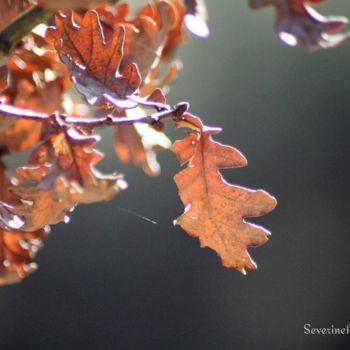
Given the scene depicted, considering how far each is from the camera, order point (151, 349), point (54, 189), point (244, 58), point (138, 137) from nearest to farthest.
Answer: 1. point (54, 189)
2. point (138, 137)
3. point (151, 349)
4. point (244, 58)

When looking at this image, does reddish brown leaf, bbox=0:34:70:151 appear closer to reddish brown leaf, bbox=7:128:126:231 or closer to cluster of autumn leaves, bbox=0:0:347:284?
cluster of autumn leaves, bbox=0:0:347:284

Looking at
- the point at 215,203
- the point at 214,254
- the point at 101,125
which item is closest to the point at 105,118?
the point at 101,125

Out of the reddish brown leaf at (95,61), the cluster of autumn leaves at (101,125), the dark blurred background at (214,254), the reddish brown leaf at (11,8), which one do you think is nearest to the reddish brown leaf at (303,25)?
the cluster of autumn leaves at (101,125)

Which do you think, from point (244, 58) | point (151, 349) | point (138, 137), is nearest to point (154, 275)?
point (151, 349)

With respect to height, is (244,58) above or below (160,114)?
below

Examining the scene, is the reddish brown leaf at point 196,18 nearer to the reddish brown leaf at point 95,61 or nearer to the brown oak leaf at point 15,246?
the reddish brown leaf at point 95,61

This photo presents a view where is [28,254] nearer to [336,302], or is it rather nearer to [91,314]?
[91,314]

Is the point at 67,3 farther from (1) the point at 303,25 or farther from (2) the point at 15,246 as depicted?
(2) the point at 15,246
